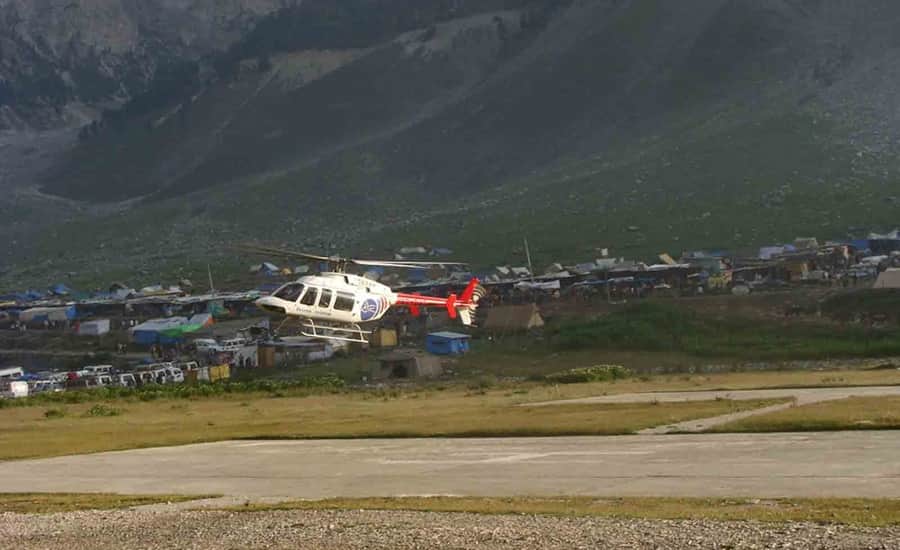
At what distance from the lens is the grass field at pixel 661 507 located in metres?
19.2

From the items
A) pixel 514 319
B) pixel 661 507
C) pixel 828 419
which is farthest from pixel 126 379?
pixel 661 507

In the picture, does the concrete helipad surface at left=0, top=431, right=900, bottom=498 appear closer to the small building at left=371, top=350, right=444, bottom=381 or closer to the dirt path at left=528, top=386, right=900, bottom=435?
the dirt path at left=528, top=386, right=900, bottom=435

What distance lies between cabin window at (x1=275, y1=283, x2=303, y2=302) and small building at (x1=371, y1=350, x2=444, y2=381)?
29.6m

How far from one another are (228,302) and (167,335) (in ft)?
37.2

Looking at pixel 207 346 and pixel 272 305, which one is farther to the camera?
pixel 207 346

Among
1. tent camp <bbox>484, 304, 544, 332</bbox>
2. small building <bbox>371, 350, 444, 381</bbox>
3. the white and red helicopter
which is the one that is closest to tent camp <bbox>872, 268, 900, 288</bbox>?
tent camp <bbox>484, 304, 544, 332</bbox>

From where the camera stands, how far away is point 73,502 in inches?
1073

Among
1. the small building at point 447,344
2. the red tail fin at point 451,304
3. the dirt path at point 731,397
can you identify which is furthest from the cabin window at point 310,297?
the small building at point 447,344

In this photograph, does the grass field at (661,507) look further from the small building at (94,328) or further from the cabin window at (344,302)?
the small building at (94,328)

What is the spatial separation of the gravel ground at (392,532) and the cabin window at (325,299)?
2249cm

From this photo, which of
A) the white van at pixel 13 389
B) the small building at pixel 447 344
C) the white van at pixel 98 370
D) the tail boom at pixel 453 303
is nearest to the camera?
the tail boom at pixel 453 303

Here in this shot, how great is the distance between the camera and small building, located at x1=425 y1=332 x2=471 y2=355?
84062 mm

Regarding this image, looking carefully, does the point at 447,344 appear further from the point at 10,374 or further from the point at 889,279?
the point at 10,374

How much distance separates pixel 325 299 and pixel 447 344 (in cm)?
3710
